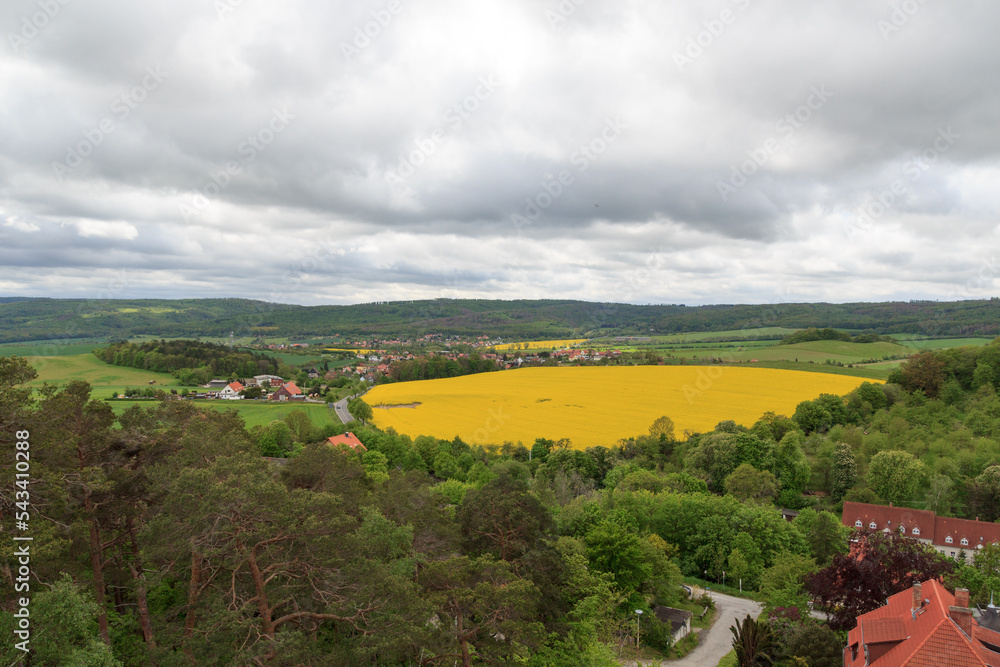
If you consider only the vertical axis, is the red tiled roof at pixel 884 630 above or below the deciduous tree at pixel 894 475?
above

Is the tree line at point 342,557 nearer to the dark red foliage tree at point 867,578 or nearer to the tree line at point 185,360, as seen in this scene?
the dark red foliage tree at point 867,578

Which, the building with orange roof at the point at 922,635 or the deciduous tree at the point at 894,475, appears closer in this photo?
the building with orange roof at the point at 922,635

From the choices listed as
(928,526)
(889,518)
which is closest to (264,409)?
(889,518)

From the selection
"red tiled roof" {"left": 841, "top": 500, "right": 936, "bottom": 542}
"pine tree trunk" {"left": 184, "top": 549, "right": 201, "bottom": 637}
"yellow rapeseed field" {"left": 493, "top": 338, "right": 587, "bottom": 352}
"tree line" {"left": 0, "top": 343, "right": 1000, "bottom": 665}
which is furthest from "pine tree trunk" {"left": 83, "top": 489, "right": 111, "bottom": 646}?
"yellow rapeseed field" {"left": 493, "top": 338, "right": 587, "bottom": 352}

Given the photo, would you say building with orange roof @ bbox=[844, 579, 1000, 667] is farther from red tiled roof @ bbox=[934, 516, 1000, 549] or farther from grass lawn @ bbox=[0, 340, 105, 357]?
grass lawn @ bbox=[0, 340, 105, 357]

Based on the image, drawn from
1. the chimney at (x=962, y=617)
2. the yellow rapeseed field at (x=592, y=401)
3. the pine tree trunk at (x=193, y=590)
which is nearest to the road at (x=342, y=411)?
the yellow rapeseed field at (x=592, y=401)

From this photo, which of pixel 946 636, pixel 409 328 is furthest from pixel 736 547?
pixel 409 328

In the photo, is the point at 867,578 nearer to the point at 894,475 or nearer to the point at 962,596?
the point at 962,596
